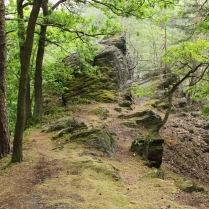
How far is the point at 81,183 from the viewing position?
6.96m

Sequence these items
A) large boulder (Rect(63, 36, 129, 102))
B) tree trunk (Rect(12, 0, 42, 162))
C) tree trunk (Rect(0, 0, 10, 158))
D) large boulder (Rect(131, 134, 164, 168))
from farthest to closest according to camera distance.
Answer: large boulder (Rect(63, 36, 129, 102)), large boulder (Rect(131, 134, 164, 168)), tree trunk (Rect(0, 0, 10, 158)), tree trunk (Rect(12, 0, 42, 162))

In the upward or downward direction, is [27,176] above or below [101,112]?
above

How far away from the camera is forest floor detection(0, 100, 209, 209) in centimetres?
603

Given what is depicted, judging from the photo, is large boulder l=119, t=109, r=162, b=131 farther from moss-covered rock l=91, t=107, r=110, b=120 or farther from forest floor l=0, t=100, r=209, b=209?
forest floor l=0, t=100, r=209, b=209

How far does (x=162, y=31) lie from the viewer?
32.3 meters

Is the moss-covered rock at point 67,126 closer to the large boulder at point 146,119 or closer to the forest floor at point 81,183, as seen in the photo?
the forest floor at point 81,183

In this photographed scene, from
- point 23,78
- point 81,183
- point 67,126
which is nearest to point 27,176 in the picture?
point 81,183

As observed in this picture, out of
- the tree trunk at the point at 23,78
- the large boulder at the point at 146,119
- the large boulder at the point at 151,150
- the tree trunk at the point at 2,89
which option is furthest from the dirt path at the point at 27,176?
the large boulder at the point at 146,119

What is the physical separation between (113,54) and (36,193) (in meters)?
17.5

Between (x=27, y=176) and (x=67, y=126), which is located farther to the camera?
(x=67, y=126)

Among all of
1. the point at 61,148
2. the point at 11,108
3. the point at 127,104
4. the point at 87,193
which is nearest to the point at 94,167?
the point at 87,193

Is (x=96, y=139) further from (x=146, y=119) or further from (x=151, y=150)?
(x=146, y=119)

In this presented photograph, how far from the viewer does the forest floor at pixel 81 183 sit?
19.8ft

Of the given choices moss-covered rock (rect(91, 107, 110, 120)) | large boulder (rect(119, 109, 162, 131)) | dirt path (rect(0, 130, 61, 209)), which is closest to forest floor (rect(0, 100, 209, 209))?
dirt path (rect(0, 130, 61, 209))
